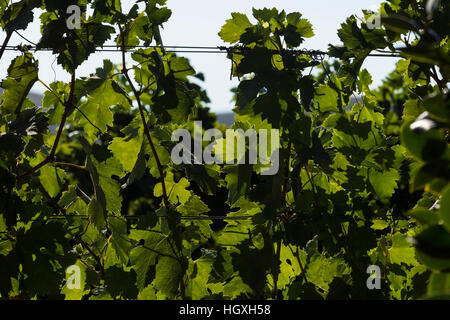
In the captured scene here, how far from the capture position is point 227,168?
89.4 inches

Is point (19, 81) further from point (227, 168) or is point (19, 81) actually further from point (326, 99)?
point (326, 99)

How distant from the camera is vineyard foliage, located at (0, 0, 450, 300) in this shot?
7.30 feet

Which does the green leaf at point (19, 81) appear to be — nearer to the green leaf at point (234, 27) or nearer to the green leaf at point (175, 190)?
the green leaf at point (175, 190)

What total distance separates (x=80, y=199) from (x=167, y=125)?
0.59 m

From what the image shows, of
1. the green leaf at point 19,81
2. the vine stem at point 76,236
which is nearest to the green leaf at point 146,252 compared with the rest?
the vine stem at point 76,236

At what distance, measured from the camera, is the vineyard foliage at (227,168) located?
2227mm

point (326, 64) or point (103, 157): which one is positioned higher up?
point (326, 64)
